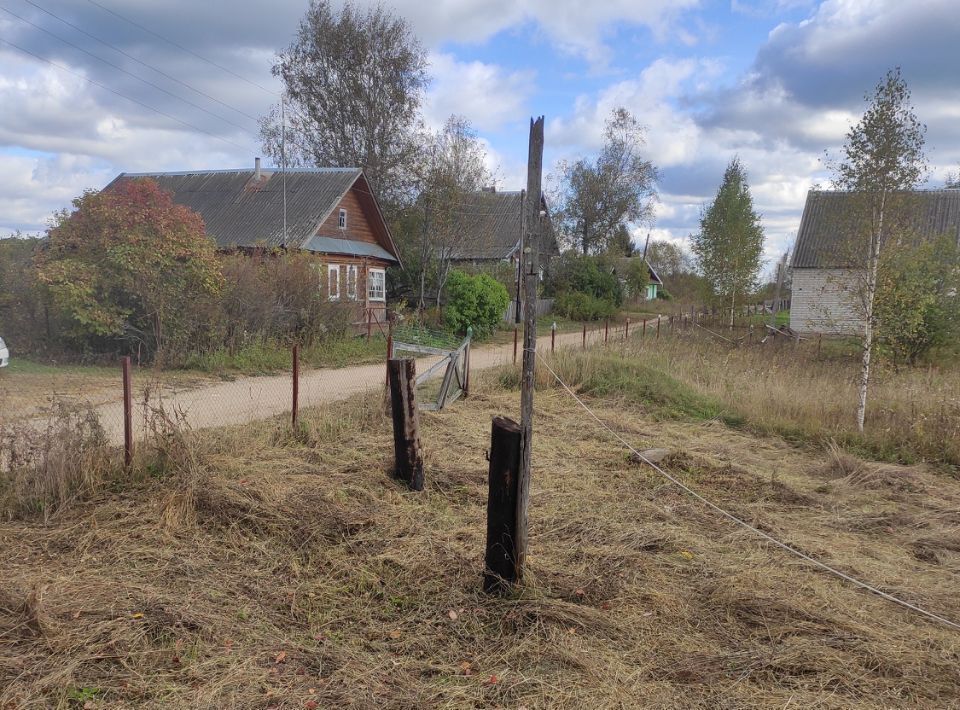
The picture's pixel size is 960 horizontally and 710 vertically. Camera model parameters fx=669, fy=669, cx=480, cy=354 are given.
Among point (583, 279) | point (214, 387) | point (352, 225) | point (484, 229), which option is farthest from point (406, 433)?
point (583, 279)

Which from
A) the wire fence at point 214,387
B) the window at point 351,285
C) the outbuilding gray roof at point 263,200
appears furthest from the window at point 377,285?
the wire fence at point 214,387

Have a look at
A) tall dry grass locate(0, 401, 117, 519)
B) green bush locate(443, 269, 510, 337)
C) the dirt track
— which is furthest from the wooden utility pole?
green bush locate(443, 269, 510, 337)

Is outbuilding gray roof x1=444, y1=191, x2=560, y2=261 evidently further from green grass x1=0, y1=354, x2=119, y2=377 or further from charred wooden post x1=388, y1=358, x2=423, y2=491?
charred wooden post x1=388, y1=358, x2=423, y2=491

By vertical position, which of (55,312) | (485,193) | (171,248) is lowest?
(55,312)

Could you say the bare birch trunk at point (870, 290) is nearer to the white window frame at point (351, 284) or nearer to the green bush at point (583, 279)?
the white window frame at point (351, 284)

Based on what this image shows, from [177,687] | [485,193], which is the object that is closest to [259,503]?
[177,687]

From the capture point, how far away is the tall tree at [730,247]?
2703 cm

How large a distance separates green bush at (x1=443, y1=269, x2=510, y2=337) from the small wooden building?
107 inches

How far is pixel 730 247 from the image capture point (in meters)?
27.1

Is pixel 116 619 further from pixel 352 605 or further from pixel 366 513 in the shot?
pixel 366 513

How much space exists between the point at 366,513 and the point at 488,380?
6.81m

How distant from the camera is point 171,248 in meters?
12.7

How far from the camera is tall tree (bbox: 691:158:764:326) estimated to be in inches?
1064

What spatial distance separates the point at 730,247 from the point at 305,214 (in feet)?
54.6
